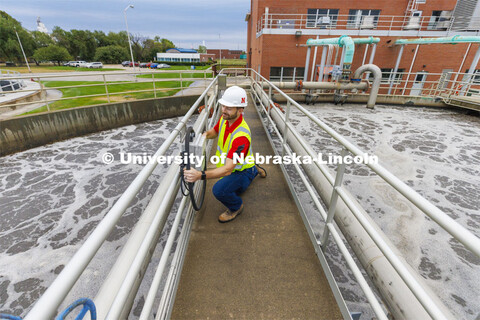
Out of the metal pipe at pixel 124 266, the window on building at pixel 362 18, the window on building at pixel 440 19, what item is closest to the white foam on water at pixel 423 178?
the metal pipe at pixel 124 266

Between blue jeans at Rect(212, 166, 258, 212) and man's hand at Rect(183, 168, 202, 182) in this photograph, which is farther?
blue jeans at Rect(212, 166, 258, 212)

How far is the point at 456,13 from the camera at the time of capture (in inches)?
685

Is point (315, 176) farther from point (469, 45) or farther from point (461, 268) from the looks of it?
point (469, 45)

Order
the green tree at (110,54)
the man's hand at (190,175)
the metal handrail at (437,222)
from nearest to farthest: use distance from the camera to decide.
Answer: the metal handrail at (437,222), the man's hand at (190,175), the green tree at (110,54)

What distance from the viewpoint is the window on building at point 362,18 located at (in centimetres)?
1723

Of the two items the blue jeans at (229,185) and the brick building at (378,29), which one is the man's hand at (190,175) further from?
the brick building at (378,29)

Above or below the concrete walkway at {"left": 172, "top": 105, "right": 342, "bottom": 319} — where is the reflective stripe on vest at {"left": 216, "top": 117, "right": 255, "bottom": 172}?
above

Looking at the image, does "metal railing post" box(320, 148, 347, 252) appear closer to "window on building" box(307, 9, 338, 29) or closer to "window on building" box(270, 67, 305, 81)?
"window on building" box(270, 67, 305, 81)

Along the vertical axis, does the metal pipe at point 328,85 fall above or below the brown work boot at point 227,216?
above

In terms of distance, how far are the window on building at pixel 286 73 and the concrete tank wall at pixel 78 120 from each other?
27.0 feet

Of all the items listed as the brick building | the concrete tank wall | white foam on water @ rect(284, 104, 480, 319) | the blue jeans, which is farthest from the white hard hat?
the brick building

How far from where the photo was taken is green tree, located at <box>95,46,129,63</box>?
6781cm

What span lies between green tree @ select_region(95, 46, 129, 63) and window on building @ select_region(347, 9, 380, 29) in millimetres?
71334

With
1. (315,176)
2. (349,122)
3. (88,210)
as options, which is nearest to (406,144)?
(349,122)
